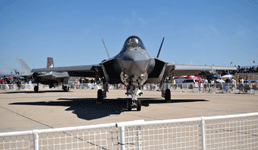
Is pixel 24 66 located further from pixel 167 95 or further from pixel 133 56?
pixel 133 56

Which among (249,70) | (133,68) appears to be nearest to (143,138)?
(133,68)

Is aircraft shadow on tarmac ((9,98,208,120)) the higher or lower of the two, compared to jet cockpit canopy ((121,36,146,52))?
lower

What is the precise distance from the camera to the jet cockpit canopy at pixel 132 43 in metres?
10.8

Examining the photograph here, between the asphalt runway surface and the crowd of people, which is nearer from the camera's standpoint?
the asphalt runway surface

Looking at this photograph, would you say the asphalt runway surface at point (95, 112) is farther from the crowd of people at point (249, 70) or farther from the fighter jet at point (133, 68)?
the crowd of people at point (249, 70)

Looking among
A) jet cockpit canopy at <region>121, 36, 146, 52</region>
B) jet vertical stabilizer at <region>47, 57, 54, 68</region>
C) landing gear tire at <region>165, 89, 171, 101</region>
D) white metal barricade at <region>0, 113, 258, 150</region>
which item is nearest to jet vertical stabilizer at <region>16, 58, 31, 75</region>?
jet vertical stabilizer at <region>47, 57, 54, 68</region>

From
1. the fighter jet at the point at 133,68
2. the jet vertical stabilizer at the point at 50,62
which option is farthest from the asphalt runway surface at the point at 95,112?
the jet vertical stabilizer at the point at 50,62

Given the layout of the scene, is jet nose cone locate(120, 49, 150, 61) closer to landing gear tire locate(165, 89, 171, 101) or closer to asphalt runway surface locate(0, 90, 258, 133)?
asphalt runway surface locate(0, 90, 258, 133)

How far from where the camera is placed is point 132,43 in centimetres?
1087

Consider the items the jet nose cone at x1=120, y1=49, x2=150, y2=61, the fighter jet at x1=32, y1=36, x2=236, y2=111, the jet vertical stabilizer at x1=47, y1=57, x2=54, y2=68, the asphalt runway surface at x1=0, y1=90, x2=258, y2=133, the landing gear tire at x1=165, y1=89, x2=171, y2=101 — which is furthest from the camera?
the jet vertical stabilizer at x1=47, y1=57, x2=54, y2=68

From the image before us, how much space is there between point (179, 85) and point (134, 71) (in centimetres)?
2419

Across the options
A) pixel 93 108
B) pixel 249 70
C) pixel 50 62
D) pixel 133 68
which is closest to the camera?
pixel 133 68

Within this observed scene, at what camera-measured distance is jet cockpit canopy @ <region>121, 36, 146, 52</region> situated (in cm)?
1080

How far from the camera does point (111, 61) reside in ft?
38.8
